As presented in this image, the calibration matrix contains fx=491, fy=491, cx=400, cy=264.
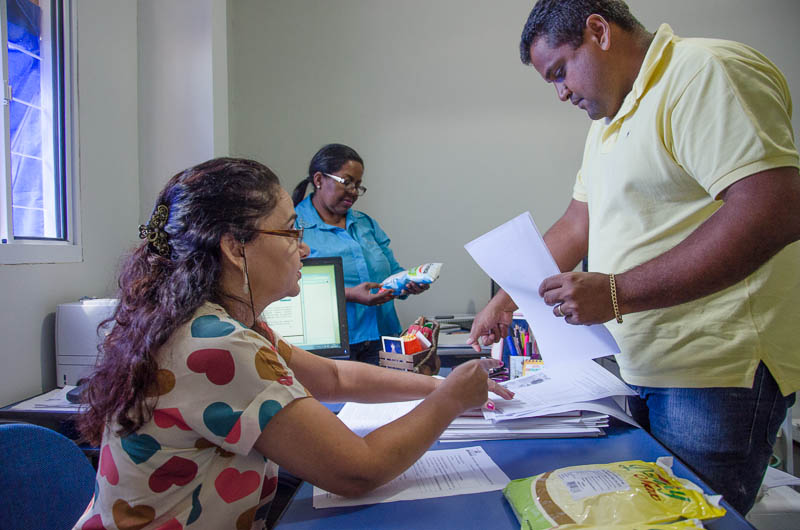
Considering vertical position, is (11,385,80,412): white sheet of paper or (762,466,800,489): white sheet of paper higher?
(11,385,80,412): white sheet of paper

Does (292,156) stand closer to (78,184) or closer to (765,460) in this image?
(78,184)

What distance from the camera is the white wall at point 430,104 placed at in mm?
3139

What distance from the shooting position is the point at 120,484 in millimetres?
730

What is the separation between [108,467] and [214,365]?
0.25 m

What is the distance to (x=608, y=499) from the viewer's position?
0.65 meters

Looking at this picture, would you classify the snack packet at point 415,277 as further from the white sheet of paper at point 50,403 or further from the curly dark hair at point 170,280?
the white sheet of paper at point 50,403

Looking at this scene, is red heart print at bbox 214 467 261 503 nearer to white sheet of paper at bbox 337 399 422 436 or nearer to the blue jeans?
white sheet of paper at bbox 337 399 422 436

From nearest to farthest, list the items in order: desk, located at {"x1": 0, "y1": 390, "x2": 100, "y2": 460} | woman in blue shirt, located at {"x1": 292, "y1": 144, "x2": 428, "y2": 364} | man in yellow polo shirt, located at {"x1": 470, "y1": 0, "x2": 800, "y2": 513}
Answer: man in yellow polo shirt, located at {"x1": 470, "y1": 0, "x2": 800, "y2": 513}, desk, located at {"x1": 0, "y1": 390, "x2": 100, "y2": 460}, woman in blue shirt, located at {"x1": 292, "y1": 144, "x2": 428, "y2": 364}

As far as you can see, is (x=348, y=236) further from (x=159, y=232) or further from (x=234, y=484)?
(x=234, y=484)

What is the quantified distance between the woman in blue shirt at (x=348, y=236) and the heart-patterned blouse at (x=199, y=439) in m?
1.37

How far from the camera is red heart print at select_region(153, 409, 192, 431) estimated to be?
Result: 0.70 m

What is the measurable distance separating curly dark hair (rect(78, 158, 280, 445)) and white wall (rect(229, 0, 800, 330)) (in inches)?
91.9

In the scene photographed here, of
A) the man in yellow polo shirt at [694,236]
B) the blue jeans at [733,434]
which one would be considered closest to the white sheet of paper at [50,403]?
the man in yellow polo shirt at [694,236]

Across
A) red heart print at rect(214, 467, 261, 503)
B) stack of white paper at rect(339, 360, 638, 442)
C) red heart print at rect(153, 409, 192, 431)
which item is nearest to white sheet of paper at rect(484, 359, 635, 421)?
stack of white paper at rect(339, 360, 638, 442)
